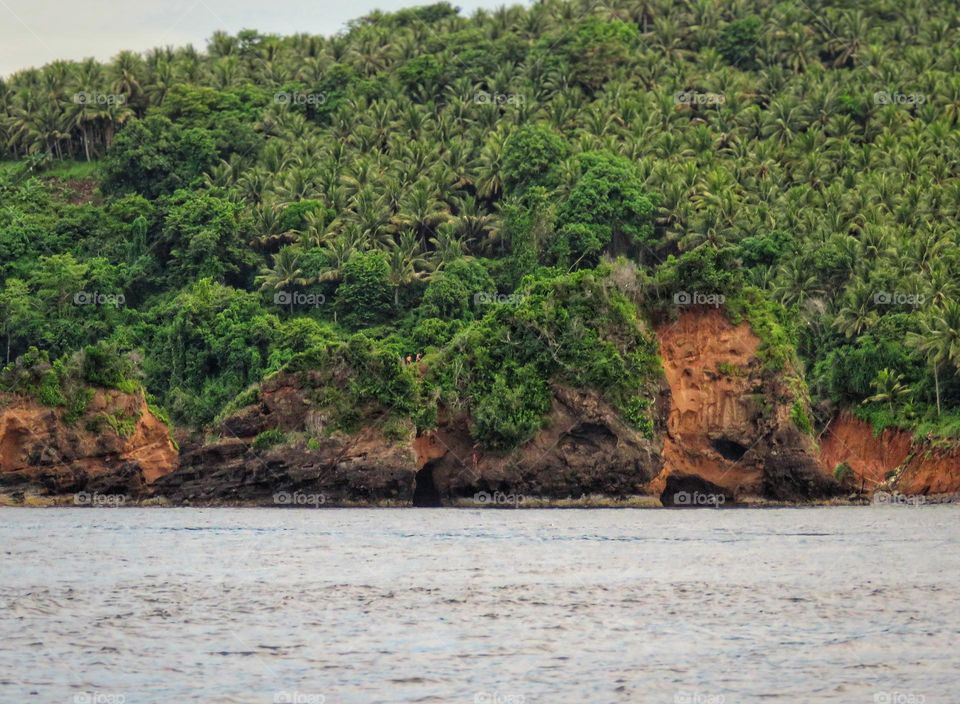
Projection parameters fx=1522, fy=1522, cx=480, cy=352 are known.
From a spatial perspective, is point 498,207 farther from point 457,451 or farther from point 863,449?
point 457,451

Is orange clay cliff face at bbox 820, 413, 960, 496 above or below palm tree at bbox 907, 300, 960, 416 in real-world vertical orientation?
below

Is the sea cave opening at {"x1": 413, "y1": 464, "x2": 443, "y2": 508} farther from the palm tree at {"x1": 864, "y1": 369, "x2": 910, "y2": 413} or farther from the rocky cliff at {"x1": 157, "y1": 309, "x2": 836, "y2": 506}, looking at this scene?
the palm tree at {"x1": 864, "y1": 369, "x2": 910, "y2": 413}

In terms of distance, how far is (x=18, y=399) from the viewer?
71.4 m

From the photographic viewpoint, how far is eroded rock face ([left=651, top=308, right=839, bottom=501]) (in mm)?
73312

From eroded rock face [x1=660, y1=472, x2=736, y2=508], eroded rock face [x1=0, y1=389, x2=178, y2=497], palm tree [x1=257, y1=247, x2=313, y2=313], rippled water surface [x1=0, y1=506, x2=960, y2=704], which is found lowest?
eroded rock face [x1=660, y1=472, x2=736, y2=508]

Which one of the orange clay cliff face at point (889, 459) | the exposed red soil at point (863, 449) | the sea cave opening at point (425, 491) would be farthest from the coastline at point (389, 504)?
the exposed red soil at point (863, 449)

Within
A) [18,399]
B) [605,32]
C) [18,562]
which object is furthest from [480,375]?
[605,32]

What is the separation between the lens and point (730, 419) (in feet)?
241

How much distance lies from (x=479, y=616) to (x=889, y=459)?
59.3 meters

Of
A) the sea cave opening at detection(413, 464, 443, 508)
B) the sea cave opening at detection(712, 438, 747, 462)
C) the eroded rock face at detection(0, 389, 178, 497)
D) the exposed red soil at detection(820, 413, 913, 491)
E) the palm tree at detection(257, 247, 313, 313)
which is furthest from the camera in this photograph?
the palm tree at detection(257, 247, 313, 313)

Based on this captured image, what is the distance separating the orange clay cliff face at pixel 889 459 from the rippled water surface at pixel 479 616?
27.8m

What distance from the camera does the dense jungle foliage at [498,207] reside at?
244ft

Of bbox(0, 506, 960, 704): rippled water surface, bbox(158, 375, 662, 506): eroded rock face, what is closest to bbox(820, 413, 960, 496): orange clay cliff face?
bbox(158, 375, 662, 506): eroded rock face

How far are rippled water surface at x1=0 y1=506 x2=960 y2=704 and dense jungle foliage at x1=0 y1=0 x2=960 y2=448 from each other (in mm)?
21718
